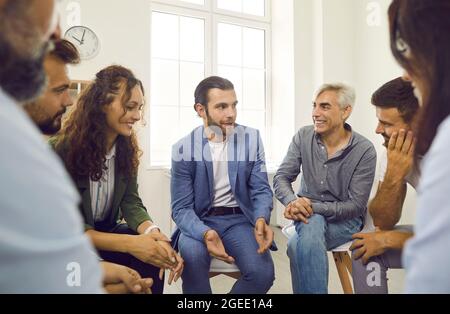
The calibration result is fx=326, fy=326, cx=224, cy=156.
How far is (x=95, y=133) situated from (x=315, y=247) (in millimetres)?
891

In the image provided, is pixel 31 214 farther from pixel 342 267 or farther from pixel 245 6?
pixel 245 6

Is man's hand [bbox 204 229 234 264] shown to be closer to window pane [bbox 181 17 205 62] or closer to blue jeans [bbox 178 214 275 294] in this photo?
blue jeans [bbox 178 214 275 294]

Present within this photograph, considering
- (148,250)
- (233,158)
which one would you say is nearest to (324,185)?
(233,158)

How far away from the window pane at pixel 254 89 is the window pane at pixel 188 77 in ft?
1.34

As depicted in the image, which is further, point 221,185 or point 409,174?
point 221,185

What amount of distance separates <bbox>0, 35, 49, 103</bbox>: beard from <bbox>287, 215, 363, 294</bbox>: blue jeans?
101 cm

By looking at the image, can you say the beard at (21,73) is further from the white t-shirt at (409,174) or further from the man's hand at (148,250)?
the white t-shirt at (409,174)

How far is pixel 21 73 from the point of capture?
1.58 feet

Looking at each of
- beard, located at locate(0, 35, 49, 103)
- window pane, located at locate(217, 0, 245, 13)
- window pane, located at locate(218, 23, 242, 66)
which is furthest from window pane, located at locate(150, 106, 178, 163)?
beard, located at locate(0, 35, 49, 103)

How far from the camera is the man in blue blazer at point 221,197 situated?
1.19 metres

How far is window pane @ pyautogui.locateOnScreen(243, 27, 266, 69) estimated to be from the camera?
9.67 feet

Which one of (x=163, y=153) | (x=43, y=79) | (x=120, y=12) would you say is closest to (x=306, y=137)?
(x=43, y=79)

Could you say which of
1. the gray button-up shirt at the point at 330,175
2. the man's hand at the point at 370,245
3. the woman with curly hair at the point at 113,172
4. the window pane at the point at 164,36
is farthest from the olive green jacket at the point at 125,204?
the window pane at the point at 164,36
